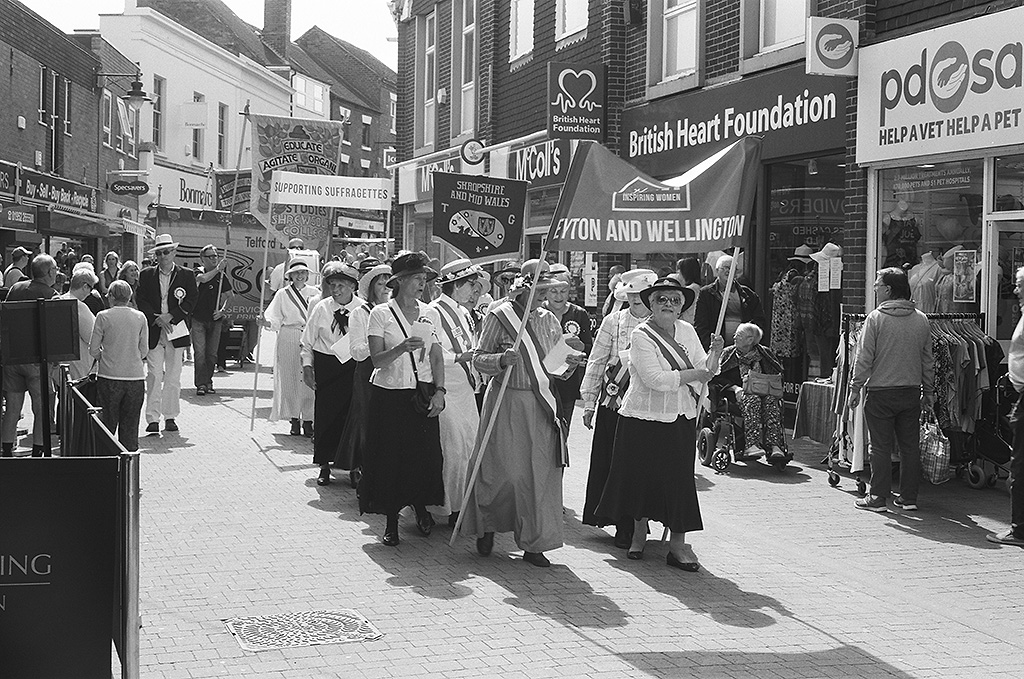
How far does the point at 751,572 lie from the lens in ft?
26.7

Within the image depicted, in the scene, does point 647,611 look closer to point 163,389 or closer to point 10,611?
point 10,611

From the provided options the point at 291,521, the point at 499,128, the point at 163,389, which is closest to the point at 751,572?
the point at 291,521

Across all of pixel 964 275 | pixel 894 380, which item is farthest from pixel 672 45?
pixel 894 380

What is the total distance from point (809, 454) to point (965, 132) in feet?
11.4

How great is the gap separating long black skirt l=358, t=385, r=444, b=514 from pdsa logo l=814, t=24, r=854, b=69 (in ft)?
20.7

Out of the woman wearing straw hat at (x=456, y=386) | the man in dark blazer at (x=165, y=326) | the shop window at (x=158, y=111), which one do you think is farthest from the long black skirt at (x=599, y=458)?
the shop window at (x=158, y=111)

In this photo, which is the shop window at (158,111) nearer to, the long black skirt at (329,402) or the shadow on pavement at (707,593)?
the long black skirt at (329,402)

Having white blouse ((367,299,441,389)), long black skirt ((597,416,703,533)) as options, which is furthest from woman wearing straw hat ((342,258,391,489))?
long black skirt ((597,416,703,533))

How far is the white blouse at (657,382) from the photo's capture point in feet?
25.9

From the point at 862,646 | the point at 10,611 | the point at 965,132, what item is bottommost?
the point at 862,646

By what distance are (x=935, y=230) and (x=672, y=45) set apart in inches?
237

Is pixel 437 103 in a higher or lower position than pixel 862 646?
higher

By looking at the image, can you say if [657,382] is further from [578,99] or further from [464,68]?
[464,68]

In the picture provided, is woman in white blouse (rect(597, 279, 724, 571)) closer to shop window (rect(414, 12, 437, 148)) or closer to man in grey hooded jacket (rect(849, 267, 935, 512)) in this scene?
man in grey hooded jacket (rect(849, 267, 935, 512))
